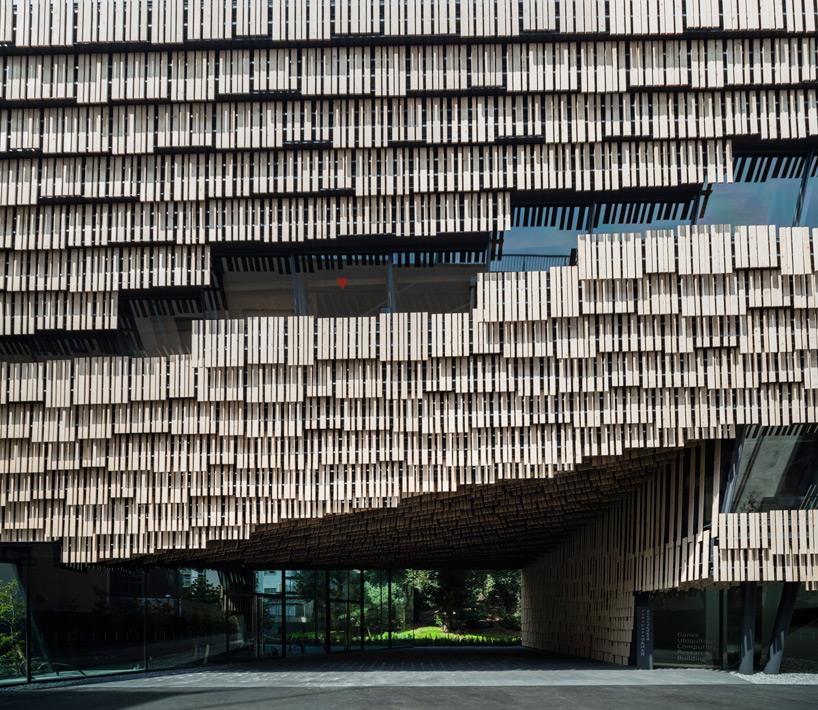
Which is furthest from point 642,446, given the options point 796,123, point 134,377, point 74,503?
point 74,503

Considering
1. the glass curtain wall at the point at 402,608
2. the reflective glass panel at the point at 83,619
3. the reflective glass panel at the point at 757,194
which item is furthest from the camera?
the glass curtain wall at the point at 402,608

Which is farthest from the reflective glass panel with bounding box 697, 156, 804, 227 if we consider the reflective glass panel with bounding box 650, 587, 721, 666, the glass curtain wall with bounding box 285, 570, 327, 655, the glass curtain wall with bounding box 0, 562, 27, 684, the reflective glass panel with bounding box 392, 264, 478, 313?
the glass curtain wall with bounding box 285, 570, 327, 655

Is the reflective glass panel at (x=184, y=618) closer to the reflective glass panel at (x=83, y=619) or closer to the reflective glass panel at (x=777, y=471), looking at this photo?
the reflective glass panel at (x=83, y=619)

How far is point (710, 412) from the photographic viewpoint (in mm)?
15469

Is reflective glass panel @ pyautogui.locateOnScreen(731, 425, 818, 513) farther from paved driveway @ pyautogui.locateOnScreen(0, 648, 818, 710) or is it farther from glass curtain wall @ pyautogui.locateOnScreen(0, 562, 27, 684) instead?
glass curtain wall @ pyautogui.locateOnScreen(0, 562, 27, 684)

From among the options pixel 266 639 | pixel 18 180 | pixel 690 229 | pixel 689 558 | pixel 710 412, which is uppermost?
pixel 18 180

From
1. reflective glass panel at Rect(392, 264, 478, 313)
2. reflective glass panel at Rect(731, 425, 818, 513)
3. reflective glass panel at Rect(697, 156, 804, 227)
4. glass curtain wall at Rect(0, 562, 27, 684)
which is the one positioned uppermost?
reflective glass panel at Rect(697, 156, 804, 227)

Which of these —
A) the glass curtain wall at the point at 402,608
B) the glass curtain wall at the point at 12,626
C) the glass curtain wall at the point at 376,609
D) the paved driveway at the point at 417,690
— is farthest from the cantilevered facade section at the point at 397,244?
the glass curtain wall at the point at 402,608

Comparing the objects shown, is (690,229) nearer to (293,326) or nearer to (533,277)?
(533,277)

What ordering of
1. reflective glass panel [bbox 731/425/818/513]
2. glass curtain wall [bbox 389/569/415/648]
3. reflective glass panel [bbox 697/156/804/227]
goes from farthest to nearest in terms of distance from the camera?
glass curtain wall [bbox 389/569/415/648] → reflective glass panel [bbox 697/156/804/227] → reflective glass panel [bbox 731/425/818/513]

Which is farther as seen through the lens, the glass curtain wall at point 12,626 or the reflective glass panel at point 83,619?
the reflective glass panel at point 83,619

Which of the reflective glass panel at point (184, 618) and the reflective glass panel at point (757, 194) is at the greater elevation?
the reflective glass panel at point (757, 194)

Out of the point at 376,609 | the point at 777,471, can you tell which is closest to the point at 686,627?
the point at 777,471

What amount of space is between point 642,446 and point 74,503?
10176 mm
